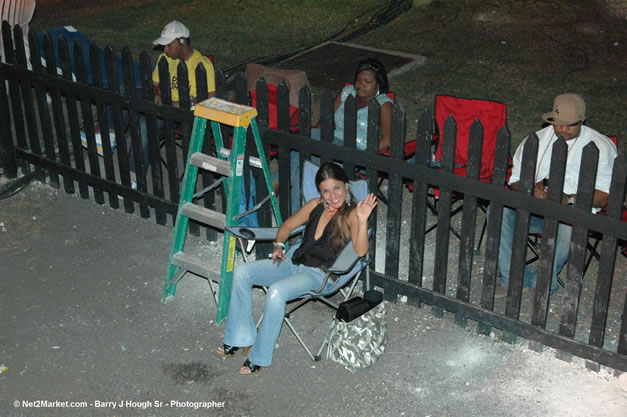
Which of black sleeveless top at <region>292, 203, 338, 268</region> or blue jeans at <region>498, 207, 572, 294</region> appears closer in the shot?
black sleeveless top at <region>292, 203, 338, 268</region>

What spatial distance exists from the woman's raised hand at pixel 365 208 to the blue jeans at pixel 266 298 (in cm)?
53

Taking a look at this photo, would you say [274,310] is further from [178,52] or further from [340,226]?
[178,52]

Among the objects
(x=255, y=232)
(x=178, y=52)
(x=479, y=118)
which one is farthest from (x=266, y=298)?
(x=178, y=52)

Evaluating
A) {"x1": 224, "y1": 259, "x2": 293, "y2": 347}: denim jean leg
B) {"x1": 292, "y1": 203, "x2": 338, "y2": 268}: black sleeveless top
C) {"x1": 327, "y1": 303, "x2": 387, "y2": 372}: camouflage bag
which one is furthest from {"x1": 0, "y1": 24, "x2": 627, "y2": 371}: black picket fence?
{"x1": 224, "y1": 259, "x2": 293, "y2": 347}: denim jean leg

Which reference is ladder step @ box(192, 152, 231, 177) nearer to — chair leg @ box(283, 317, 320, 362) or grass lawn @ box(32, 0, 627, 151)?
chair leg @ box(283, 317, 320, 362)

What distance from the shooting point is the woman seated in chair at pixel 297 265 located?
5.51m

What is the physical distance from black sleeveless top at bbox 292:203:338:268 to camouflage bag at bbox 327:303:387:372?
0.44 metres

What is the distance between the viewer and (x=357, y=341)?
555 cm

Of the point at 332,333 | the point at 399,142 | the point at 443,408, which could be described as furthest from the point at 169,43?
the point at 443,408

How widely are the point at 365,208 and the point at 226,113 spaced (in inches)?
48.0

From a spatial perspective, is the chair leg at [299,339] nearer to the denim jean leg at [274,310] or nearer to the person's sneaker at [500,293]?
the denim jean leg at [274,310]

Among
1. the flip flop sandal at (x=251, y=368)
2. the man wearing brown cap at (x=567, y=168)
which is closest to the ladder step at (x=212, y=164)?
the flip flop sandal at (x=251, y=368)

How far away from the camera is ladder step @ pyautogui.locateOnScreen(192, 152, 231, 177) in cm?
599

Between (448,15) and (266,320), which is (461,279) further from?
(448,15)
